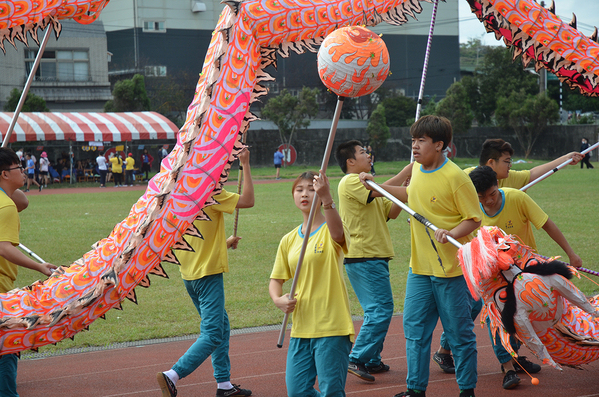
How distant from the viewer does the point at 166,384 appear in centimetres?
410

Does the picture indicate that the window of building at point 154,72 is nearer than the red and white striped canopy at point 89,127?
No

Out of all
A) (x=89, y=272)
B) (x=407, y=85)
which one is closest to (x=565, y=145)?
(x=407, y=85)

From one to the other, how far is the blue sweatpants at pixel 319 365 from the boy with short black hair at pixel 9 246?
6.00 feet

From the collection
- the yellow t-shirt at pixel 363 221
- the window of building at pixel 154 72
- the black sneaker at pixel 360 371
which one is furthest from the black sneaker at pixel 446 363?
the window of building at pixel 154 72

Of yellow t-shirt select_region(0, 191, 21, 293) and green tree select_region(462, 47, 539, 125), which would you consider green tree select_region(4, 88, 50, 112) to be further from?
yellow t-shirt select_region(0, 191, 21, 293)

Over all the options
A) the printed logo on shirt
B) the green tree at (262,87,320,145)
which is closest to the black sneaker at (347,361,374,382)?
the printed logo on shirt

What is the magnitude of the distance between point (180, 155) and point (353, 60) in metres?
1.03

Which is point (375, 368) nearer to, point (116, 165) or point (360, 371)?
point (360, 371)

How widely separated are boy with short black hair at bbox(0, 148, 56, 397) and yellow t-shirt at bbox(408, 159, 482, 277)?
2.56 metres

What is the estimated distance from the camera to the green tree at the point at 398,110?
43812 millimetres

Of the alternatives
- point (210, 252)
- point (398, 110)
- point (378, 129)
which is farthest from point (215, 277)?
point (398, 110)

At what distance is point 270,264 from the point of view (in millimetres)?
9969

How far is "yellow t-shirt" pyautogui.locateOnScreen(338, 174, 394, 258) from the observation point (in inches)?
204

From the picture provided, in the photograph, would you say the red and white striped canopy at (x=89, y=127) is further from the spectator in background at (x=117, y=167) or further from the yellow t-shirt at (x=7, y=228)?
the yellow t-shirt at (x=7, y=228)
